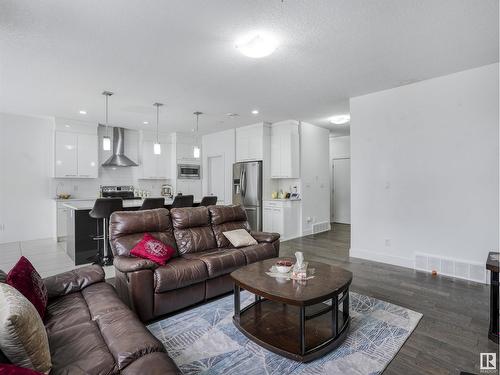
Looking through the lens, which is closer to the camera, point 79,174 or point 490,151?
point 490,151

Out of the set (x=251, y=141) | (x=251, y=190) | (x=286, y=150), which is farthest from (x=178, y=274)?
(x=251, y=141)

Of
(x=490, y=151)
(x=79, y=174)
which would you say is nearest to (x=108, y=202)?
(x=79, y=174)

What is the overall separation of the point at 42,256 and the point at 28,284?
371 centimetres

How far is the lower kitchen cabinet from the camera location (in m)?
5.88

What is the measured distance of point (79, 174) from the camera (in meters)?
6.13

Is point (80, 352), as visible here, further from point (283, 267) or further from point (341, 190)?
point (341, 190)

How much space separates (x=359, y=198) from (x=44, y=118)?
6691 millimetres

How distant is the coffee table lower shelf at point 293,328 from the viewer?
1.93 metres

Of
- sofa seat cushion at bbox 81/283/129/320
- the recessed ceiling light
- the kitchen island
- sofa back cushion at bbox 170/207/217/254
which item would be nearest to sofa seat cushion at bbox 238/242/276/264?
sofa back cushion at bbox 170/207/217/254

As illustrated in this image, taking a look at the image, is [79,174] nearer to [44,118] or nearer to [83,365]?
[44,118]

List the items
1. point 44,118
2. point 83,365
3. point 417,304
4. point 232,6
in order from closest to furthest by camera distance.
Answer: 1. point 83,365
2. point 232,6
3. point 417,304
4. point 44,118

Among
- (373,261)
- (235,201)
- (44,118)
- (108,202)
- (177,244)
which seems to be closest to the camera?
(177,244)

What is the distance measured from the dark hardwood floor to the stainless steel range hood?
4.52m

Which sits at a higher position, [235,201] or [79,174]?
[79,174]
